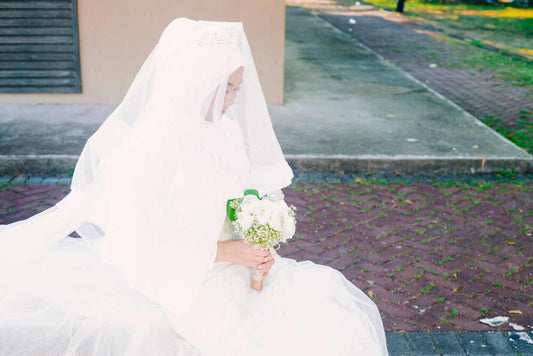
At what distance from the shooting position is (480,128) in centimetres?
742

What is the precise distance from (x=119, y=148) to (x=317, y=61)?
9198mm

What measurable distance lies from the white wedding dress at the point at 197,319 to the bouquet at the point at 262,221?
20cm

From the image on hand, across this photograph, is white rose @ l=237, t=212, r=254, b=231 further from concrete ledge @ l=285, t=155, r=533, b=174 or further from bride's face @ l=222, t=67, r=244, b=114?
concrete ledge @ l=285, t=155, r=533, b=174

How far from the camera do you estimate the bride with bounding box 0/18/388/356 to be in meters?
2.37

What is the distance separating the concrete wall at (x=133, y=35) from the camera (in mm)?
7801

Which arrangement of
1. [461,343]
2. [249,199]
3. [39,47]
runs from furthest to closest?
[39,47] < [461,343] < [249,199]

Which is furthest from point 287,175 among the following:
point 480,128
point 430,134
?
point 480,128

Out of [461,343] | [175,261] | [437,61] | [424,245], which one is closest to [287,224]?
[175,261]

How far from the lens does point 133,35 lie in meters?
Result: 7.90

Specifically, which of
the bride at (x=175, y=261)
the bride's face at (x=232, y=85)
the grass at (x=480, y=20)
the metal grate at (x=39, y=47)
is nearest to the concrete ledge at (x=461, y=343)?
the bride at (x=175, y=261)

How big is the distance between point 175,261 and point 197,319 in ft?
0.89

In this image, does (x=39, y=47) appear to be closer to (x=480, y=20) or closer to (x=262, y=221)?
(x=262, y=221)

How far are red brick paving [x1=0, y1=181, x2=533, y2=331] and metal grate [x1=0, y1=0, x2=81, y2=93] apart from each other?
261 centimetres

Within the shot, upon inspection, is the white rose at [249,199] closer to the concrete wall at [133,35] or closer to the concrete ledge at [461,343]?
the concrete ledge at [461,343]
